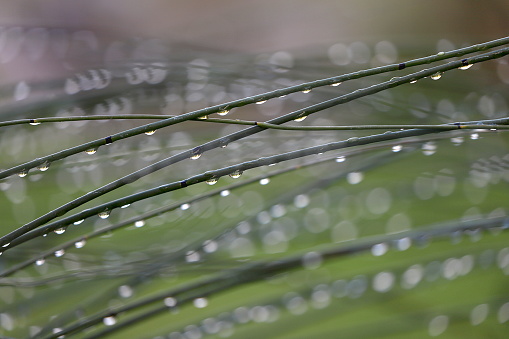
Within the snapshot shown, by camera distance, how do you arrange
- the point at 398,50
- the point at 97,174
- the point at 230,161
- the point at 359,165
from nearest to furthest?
1. the point at 359,165
2. the point at 230,161
3. the point at 97,174
4. the point at 398,50

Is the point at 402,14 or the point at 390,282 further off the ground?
the point at 402,14

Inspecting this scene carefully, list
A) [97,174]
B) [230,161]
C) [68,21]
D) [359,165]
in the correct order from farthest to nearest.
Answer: [68,21] < [97,174] < [230,161] < [359,165]

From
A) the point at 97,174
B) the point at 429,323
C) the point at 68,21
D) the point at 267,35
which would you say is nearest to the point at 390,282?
the point at 429,323

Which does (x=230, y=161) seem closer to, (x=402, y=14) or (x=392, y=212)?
(x=392, y=212)

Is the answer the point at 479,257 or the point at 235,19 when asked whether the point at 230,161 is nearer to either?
the point at 479,257

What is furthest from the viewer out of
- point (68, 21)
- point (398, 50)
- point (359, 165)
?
point (68, 21)

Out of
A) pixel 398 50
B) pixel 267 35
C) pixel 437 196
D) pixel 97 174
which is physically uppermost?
pixel 267 35

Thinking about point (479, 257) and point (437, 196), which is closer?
point (479, 257)

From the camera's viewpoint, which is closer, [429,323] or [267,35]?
[429,323]

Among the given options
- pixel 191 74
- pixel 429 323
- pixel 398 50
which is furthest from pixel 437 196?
pixel 398 50
